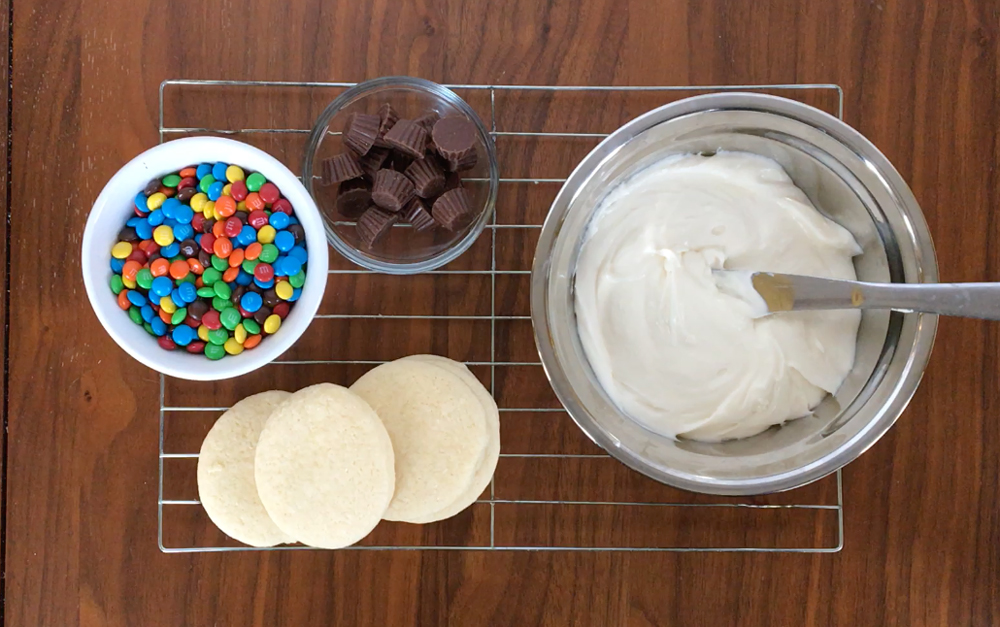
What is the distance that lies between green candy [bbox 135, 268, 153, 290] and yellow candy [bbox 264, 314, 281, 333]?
16 centimetres

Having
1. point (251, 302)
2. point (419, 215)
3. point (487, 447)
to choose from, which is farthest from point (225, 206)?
point (487, 447)

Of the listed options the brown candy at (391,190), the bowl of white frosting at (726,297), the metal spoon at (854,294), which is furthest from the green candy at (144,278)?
the metal spoon at (854,294)

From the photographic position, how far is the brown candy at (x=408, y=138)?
3.05 feet

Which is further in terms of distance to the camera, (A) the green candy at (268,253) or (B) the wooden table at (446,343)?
(B) the wooden table at (446,343)

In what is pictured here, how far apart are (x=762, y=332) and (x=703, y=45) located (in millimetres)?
473

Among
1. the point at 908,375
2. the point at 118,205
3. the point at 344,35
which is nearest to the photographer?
the point at 908,375

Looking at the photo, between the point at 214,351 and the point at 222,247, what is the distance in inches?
5.4

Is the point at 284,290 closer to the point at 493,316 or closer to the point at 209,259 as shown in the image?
the point at 209,259

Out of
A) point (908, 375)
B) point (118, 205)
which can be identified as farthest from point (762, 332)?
point (118, 205)

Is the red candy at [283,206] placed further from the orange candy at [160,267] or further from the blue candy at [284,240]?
the orange candy at [160,267]

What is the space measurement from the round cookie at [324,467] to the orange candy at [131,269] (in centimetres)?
26

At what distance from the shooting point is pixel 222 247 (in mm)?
966

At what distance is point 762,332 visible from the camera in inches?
33.4

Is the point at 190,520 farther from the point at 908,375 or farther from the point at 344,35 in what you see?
the point at 908,375
